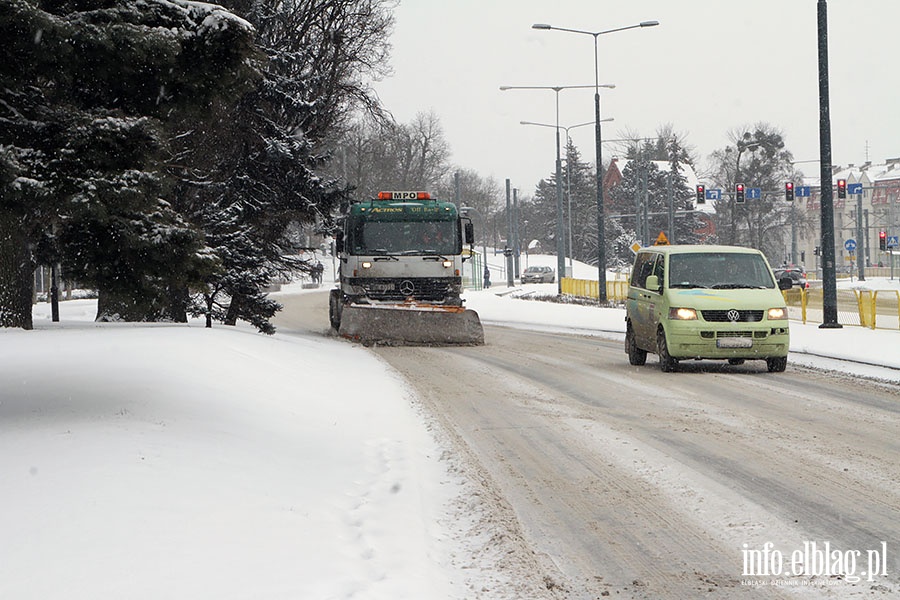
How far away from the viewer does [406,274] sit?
80.5 feet

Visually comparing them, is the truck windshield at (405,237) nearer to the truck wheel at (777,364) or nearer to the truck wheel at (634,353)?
the truck wheel at (634,353)

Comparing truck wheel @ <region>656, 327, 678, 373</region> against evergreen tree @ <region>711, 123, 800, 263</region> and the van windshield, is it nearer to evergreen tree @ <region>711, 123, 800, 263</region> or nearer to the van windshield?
the van windshield

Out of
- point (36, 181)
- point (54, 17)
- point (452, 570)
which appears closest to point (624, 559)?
point (452, 570)

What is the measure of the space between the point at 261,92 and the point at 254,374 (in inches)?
477

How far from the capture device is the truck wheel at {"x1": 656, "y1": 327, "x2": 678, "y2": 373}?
661 inches

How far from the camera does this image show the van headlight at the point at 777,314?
1630cm

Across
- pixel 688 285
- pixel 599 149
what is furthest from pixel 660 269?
pixel 599 149

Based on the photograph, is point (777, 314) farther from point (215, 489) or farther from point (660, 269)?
point (215, 489)

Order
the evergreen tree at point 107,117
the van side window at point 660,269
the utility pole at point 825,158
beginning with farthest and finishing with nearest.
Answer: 1. the utility pole at point 825,158
2. the van side window at point 660,269
3. the evergreen tree at point 107,117

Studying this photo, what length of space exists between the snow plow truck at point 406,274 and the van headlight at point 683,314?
8.16 meters

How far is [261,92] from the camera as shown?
79.6 feet

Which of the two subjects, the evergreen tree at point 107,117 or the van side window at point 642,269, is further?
the van side window at point 642,269

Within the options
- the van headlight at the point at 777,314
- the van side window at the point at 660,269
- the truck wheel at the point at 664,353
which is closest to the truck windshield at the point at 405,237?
the van side window at the point at 660,269

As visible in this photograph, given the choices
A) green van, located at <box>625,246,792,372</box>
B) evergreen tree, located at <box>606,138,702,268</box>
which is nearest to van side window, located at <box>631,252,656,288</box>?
green van, located at <box>625,246,792,372</box>
